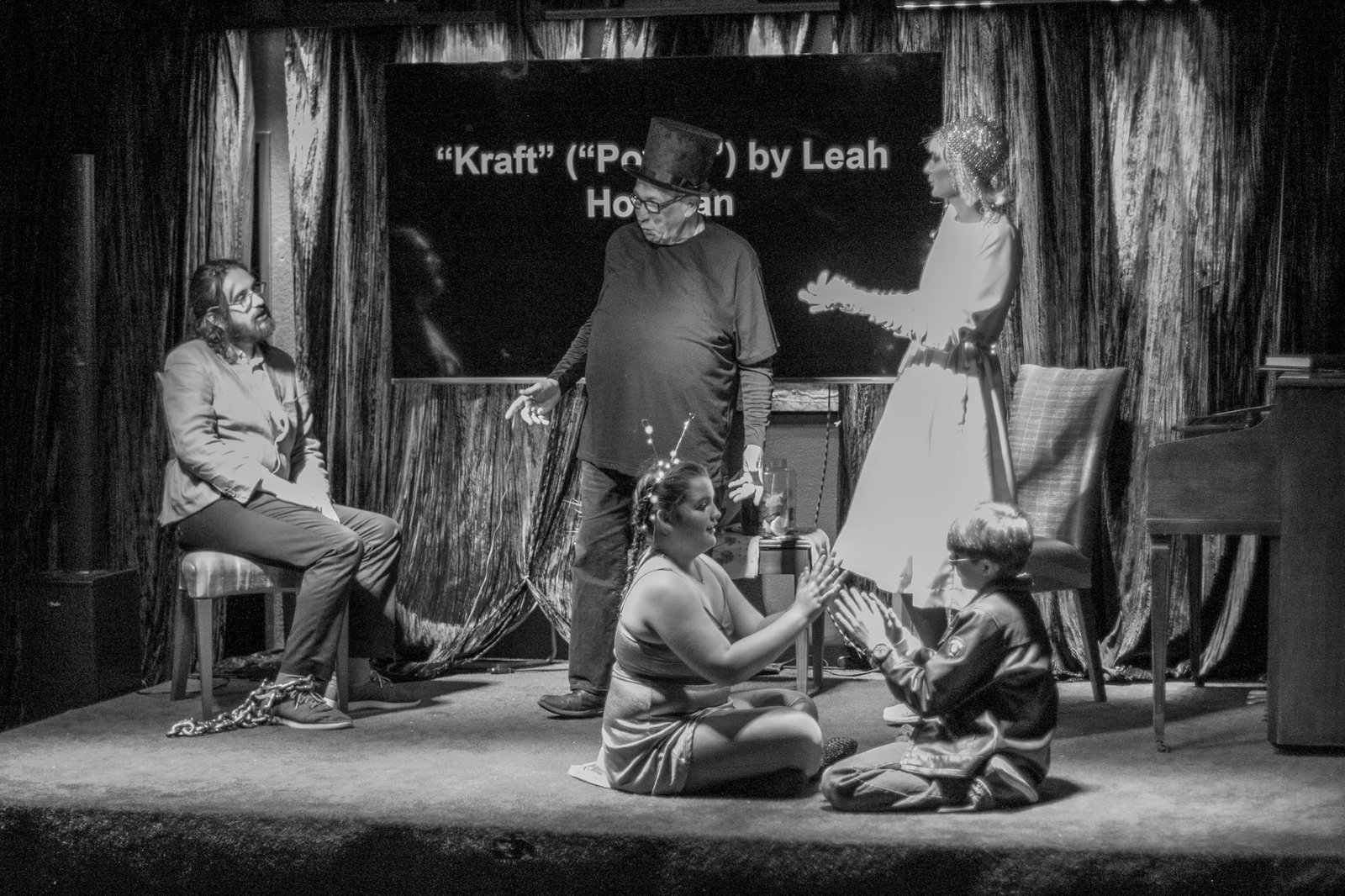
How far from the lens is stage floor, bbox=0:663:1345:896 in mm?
3131

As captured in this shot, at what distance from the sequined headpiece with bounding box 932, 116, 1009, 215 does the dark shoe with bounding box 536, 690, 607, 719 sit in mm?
1937

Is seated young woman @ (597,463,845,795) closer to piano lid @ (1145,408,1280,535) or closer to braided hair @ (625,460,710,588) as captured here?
braided hair @ (625,460,710,588)

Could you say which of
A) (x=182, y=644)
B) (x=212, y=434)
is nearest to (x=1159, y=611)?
(x=212, y=434)

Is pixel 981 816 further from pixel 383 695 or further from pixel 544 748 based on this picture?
pixel 383 695

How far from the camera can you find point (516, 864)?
334 centimetres

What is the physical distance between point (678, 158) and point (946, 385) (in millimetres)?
1229

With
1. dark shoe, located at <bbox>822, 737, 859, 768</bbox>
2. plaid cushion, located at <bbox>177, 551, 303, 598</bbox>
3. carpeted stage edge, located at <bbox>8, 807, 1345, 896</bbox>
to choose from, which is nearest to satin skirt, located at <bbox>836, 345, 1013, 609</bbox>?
dark shoe, located at <bbox>822, 737, 859, 768</bbox>

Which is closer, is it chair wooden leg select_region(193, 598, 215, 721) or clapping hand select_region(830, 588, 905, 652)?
clapping hand select_region(830, 588, 905, 652)

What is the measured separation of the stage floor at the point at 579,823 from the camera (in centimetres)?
313

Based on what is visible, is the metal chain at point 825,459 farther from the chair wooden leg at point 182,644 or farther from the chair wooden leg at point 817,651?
the chair wooden leg at point 182,644

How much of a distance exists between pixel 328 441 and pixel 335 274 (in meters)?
0.64

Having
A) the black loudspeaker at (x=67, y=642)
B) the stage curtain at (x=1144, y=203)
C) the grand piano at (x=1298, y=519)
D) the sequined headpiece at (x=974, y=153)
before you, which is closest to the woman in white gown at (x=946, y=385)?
the sequined headpiece at (x=974, y=153)

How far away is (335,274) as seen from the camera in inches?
224

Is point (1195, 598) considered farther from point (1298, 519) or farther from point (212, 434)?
point (212, 434)
